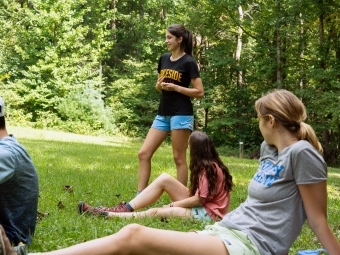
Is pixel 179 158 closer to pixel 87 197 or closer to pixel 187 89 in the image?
pixel 187 89

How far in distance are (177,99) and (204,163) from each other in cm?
112

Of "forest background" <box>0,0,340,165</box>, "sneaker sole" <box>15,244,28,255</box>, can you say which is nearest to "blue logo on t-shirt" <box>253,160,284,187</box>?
"sneaker sole" <box>15,244,28,255</box>

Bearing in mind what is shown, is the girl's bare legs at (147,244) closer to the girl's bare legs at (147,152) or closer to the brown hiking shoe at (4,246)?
the brown hiking shoe at (4,246)

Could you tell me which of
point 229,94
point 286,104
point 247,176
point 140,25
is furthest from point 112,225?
point 140,25

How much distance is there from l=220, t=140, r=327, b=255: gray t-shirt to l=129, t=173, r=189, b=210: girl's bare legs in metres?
2.23

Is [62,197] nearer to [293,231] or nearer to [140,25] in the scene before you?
[293,231]

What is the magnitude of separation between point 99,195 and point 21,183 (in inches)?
111

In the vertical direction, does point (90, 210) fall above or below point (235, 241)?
below

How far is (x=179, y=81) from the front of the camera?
5.54 m

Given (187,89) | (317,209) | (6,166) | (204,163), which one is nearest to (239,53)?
(187,89)

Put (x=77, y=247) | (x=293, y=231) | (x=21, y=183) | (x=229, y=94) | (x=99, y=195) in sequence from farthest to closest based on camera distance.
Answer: (x=229, y=94), (x=99, y=195), (x=21, y=183), (x=293, y=231), (x=77, y=247)

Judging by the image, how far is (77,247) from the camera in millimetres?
2430

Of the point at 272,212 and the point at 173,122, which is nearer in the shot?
the point at 272,212

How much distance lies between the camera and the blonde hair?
270 cm
